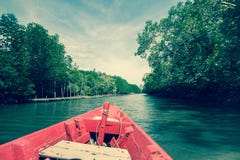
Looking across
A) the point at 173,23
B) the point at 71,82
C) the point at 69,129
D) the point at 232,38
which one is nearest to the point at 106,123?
the point at 69,129

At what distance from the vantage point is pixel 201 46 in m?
28.4

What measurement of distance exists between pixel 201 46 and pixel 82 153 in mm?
28014

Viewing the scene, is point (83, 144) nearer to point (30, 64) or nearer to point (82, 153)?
point (82, 153)

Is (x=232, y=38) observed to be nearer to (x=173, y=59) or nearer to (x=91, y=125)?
(x=173, y=59)

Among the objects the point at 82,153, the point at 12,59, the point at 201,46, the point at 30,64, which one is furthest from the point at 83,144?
the point at 30,64

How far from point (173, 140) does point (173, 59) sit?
2459 centimetres

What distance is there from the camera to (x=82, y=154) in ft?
12.0

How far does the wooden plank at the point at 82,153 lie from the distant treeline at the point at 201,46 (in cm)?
1632

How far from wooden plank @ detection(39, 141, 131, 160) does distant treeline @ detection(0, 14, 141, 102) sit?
38047 millimetres

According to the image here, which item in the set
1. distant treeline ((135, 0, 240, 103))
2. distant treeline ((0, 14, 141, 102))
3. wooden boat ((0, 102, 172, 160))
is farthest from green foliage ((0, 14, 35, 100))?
wooden boat ((0, 102, 172, 160))

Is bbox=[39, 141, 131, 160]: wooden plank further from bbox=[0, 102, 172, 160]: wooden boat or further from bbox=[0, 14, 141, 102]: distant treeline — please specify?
bbox=[0, 14, 141, 102]: distant treeline

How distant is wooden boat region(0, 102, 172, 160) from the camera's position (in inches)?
137

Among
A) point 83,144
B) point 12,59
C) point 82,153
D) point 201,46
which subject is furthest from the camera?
point 12,59

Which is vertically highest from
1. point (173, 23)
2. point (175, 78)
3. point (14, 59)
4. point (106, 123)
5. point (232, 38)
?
point (173, 23)
